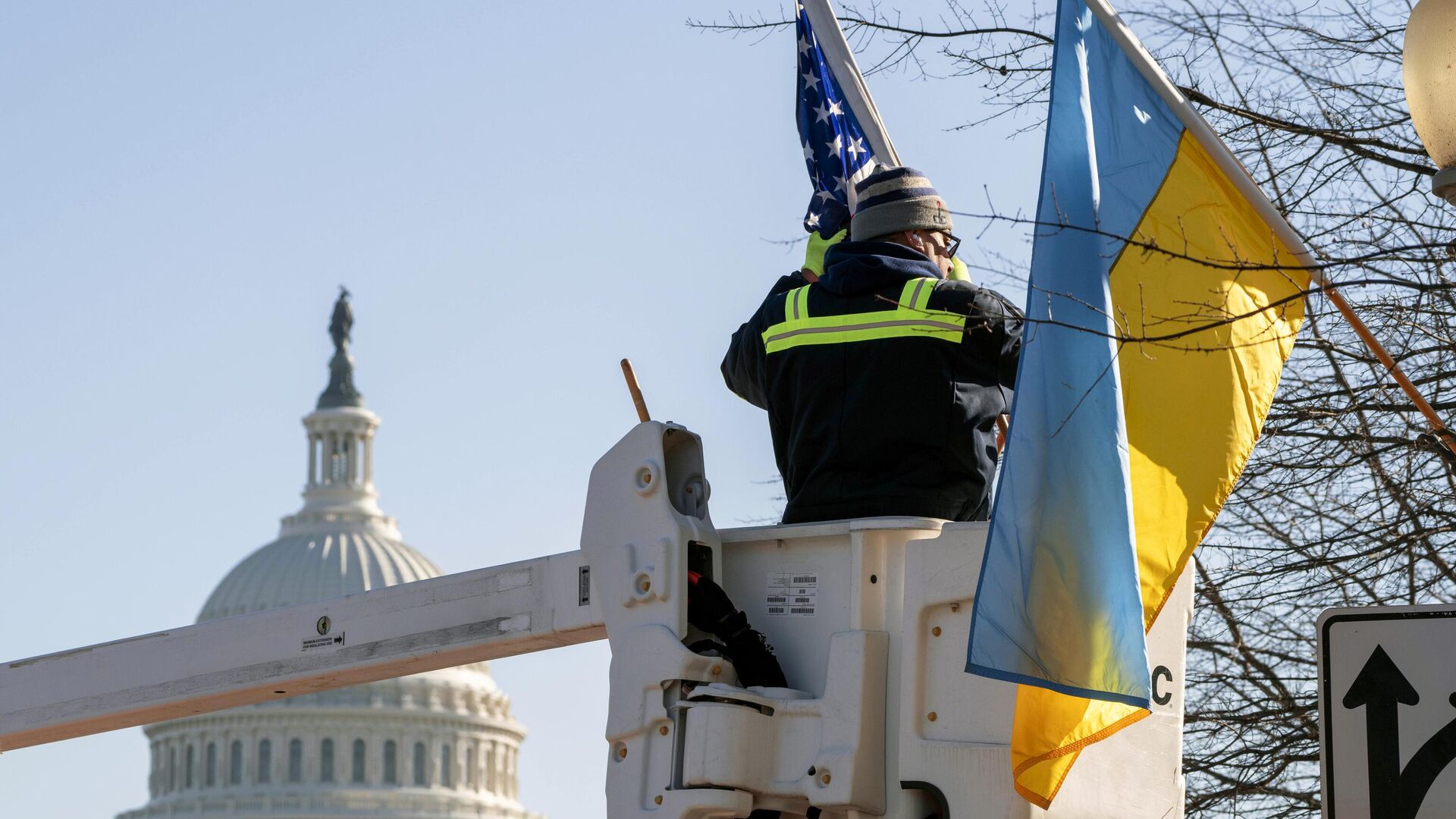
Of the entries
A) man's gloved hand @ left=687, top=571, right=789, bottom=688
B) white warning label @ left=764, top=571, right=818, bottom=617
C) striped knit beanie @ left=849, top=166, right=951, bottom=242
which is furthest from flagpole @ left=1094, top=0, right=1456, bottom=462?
man's gloved hand @ left=687, top=571, right=789, bottom=688

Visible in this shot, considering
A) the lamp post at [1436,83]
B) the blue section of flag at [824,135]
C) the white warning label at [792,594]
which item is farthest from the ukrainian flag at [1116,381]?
the blue section of flag at [824,135]

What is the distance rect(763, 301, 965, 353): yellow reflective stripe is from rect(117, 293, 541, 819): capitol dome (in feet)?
362

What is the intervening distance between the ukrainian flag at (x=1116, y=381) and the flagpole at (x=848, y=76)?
2383 millimetres

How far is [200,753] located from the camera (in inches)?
4737

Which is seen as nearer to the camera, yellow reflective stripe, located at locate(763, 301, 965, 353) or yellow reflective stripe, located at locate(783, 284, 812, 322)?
yellow reflective stripe, located at locate(763, 301, 965, 353)

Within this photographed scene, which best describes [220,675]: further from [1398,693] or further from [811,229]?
[1398,693]

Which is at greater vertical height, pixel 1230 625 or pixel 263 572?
pixel 263 572

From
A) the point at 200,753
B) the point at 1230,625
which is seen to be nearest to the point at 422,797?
the point at 200,753

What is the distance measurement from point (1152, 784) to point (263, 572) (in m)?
120

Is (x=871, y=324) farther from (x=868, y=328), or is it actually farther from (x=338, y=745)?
(x=338, y=745)

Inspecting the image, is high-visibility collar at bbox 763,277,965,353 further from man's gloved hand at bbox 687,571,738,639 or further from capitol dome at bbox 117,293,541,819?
capitol dome at bbox 117,293,541,819

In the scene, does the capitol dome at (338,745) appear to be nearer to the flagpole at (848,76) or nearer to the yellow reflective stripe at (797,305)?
the flagpole at (848,76)

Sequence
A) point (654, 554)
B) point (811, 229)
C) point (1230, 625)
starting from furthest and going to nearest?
point (1230, 625) < point (811, 229) < point (654, 554)

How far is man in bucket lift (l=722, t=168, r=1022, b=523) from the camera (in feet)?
20.2
